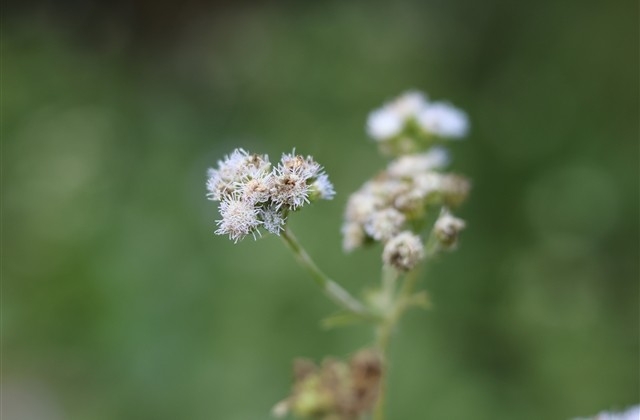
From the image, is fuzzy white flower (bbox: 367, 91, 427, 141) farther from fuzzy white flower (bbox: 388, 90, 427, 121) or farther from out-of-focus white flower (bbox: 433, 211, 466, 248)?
out-of-focus white flower (bbox: 433, 211, 466, 248)

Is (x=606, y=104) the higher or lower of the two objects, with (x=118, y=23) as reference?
lower

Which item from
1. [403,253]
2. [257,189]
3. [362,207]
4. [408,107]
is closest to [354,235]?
[362,207]

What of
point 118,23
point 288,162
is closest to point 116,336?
point 288,162

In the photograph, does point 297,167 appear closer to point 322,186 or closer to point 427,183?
point 322,186

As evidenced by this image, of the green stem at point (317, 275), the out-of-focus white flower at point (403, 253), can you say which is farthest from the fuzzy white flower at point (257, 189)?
the out-of-focus white flower at point (403, 253)

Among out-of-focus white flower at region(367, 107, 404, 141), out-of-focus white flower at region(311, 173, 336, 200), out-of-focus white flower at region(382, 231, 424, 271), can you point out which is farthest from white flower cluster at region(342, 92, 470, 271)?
out-of-focus white flower at region(311, 173, 336, 200)

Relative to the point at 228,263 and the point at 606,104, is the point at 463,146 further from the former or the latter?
the point at 228,263

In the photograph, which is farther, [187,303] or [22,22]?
[22,22]

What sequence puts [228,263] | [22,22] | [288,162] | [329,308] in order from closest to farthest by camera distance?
[288,162]
[329,308]
[228,263]
[22,22]

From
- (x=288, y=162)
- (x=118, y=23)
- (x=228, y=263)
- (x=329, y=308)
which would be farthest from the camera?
(x=118, y=23)
